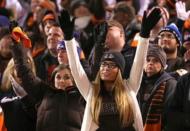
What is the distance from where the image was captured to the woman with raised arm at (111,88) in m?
9.84

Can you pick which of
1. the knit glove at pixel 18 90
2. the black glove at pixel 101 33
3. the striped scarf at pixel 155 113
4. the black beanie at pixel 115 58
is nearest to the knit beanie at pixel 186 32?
the striped scarf at pixel 155 113

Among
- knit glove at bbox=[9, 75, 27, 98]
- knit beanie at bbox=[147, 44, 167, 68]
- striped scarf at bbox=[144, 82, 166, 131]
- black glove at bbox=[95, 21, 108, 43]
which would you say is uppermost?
black glove at bbox=[95, 21, 108, 43]

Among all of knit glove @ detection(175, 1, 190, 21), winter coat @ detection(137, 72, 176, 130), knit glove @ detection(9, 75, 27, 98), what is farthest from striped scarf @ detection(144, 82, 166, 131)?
knit glove @ detection(175, 1, 190, 21)

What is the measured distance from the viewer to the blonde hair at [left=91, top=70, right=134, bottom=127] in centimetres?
982

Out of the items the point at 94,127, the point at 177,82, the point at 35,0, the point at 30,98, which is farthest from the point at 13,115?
the point at 35,0

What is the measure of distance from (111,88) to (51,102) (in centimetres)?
75

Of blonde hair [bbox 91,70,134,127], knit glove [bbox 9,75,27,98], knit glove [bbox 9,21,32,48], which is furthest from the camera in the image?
knit glove [bbox 9,75,27,98]

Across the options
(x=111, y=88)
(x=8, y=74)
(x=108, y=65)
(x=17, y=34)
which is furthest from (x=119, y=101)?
(x=8, y=74)

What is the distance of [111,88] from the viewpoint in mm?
9961

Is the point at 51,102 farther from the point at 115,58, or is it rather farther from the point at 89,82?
the point at 115,58

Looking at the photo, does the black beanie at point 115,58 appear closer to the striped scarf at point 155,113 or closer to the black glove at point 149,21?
the black glove at point 149,21

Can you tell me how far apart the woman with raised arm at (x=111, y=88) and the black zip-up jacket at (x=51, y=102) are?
35 centimetres

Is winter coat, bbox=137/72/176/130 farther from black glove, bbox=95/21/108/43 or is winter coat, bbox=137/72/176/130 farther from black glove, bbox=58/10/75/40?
black glove, bbox=58/10/75/40

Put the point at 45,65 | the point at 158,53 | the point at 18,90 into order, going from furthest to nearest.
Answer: the point at 45,65
the point at 18,90
the point at 158,53
